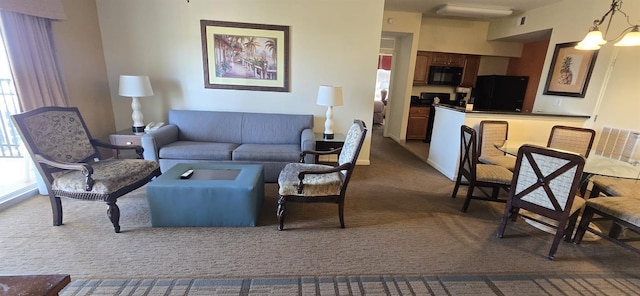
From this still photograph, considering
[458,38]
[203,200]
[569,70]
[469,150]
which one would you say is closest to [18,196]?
[203,200]

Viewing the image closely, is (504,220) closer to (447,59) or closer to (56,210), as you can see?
(56,210)

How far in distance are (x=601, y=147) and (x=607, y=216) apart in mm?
2024

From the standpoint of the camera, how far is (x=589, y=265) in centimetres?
211

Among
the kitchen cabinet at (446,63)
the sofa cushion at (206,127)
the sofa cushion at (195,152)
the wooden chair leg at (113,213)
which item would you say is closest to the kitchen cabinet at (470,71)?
the kitchen cabinet at (446,63)

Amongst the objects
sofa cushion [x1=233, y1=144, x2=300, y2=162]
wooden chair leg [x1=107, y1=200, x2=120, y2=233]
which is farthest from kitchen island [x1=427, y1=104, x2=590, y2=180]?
wooden chair leg [x1=107, y1=200, x2=120, y2=233]

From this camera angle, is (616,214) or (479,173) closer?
(616,214)

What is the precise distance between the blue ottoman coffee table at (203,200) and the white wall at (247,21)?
1.82m

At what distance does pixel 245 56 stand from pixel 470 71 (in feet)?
16.7

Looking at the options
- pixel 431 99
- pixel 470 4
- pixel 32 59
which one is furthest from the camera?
pixel 431 99

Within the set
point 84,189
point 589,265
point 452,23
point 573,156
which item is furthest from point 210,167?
point 452,23

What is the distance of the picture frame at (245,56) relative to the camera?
12.2 ft

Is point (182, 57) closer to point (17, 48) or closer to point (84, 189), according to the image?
point (17, 48)

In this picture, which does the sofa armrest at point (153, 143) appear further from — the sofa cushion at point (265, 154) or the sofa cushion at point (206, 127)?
the sofa cushion at point (265, 154)

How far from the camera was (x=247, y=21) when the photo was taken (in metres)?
3.70
